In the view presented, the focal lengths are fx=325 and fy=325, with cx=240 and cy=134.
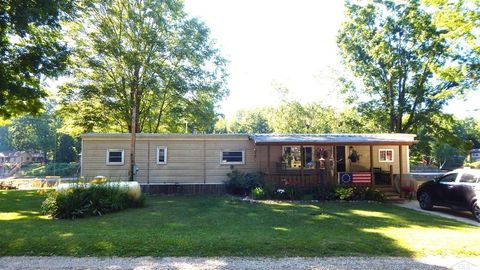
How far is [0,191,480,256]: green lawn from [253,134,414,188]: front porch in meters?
4.32

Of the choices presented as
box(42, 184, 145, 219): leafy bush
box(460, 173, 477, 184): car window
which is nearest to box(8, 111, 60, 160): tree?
box(42, 184, 145, 219): leafy bush

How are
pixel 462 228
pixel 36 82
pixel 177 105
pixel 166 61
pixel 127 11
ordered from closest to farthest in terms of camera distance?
pixel 462 228 → pixel 36 82 → pixel 127 11 → pixel 166 61 → pixel 177 105

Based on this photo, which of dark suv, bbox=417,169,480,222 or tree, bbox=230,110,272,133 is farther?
tree, bbox=230,110,272,133

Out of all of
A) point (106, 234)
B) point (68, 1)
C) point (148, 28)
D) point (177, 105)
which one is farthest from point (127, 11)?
point (106, 234)

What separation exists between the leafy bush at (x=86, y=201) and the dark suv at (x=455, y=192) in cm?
1131

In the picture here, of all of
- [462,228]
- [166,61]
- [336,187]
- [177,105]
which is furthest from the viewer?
[177,105]

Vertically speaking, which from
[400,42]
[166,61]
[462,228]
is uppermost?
[400,42]

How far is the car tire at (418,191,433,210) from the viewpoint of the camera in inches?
490

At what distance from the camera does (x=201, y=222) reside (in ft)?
29.0

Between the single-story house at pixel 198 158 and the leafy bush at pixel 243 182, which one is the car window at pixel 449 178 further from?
the leafy bush at pixel 243 182

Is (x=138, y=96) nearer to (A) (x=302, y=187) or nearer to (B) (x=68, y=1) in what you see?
(B) (x=68, y=1)

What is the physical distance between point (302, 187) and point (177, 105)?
39.7 ft

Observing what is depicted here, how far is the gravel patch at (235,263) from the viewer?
5.22 m

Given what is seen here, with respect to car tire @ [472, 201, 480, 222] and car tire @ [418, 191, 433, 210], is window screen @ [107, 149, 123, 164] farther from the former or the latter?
car tire @ [472, 201, 480, 222]
